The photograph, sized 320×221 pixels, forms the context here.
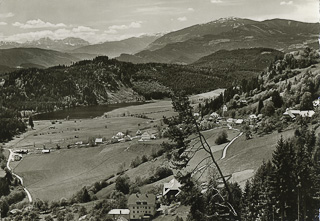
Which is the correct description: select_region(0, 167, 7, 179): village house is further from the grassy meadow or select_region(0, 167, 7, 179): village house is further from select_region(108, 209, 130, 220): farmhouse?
select_region(108, 209, 130, 220): farmhouse

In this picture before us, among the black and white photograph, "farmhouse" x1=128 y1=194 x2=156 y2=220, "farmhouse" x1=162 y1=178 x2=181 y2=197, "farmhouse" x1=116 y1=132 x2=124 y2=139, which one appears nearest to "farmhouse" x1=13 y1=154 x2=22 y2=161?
the black and white photograph

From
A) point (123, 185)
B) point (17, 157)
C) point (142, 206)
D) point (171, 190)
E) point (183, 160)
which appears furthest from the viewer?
point (17, 157)

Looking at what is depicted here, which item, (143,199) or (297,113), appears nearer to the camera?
(143,199)

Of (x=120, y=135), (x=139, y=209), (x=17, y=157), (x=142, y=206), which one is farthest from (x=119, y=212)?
(x=120, y=135)

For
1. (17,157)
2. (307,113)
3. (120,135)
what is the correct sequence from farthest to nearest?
(120,135), (17,157), (307,113)

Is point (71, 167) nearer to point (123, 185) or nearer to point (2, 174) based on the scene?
point (2, 174)

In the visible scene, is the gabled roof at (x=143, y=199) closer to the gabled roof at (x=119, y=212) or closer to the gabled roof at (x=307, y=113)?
the gabled roof at (x=119, y=212)

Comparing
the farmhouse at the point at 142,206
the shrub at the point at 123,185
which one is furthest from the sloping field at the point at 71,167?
the farmhouse at the point at 142,206

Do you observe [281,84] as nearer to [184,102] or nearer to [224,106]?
[224,106]

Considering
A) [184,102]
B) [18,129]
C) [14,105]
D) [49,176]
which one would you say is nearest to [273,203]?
[184,102]
